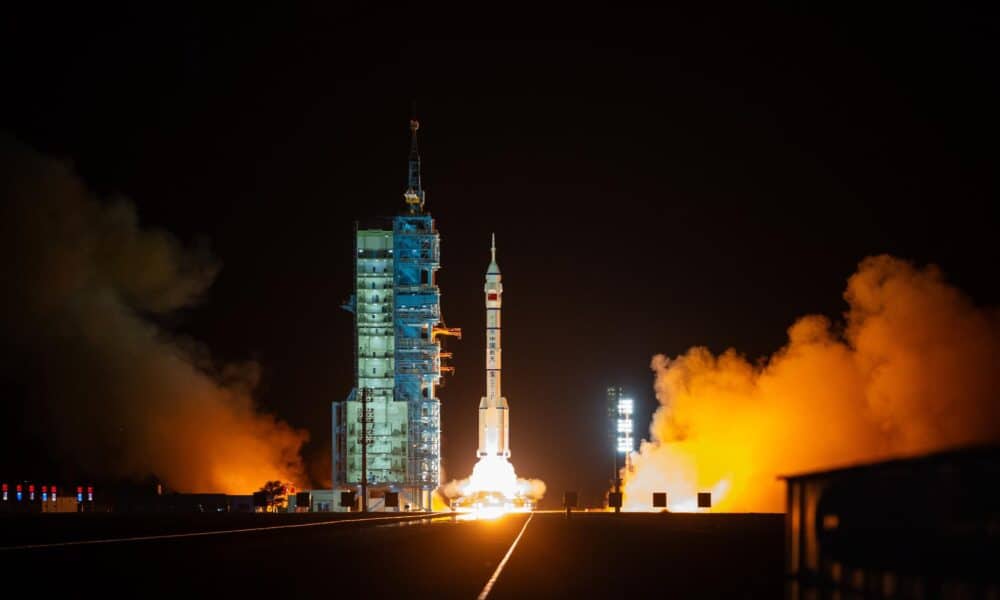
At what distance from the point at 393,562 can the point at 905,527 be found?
15640mm

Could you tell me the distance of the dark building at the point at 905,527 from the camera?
749 cm

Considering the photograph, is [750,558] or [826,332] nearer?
[750,558]

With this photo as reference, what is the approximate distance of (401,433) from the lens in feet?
283

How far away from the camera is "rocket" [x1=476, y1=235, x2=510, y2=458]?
85.9 m

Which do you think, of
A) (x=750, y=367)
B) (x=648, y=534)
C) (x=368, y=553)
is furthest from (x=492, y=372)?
(x=368, y=553)

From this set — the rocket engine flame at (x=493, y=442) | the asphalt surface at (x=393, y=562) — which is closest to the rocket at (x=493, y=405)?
the rocket engine flame at (x=493, y=442)

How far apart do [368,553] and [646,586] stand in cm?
949

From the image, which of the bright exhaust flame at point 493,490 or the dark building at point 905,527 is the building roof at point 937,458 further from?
the bright exhaust flame at point 493,490

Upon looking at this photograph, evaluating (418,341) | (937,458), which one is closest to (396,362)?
(418,341)

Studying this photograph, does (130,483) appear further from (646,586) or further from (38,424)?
(646,586)

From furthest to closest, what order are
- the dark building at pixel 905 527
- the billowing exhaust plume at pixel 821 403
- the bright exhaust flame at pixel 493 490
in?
the bright exhaust flame at pixel 493 490
the billowing exhaust plume at pixel 821 403
the dark building at pixel 905 527

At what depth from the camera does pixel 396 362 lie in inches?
3371

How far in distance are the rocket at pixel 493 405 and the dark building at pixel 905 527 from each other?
74788 millimetres

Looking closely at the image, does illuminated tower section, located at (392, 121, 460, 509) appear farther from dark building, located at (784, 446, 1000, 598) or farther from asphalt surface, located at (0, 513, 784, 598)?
dark building, located at (784, 446, 1000, 598)
